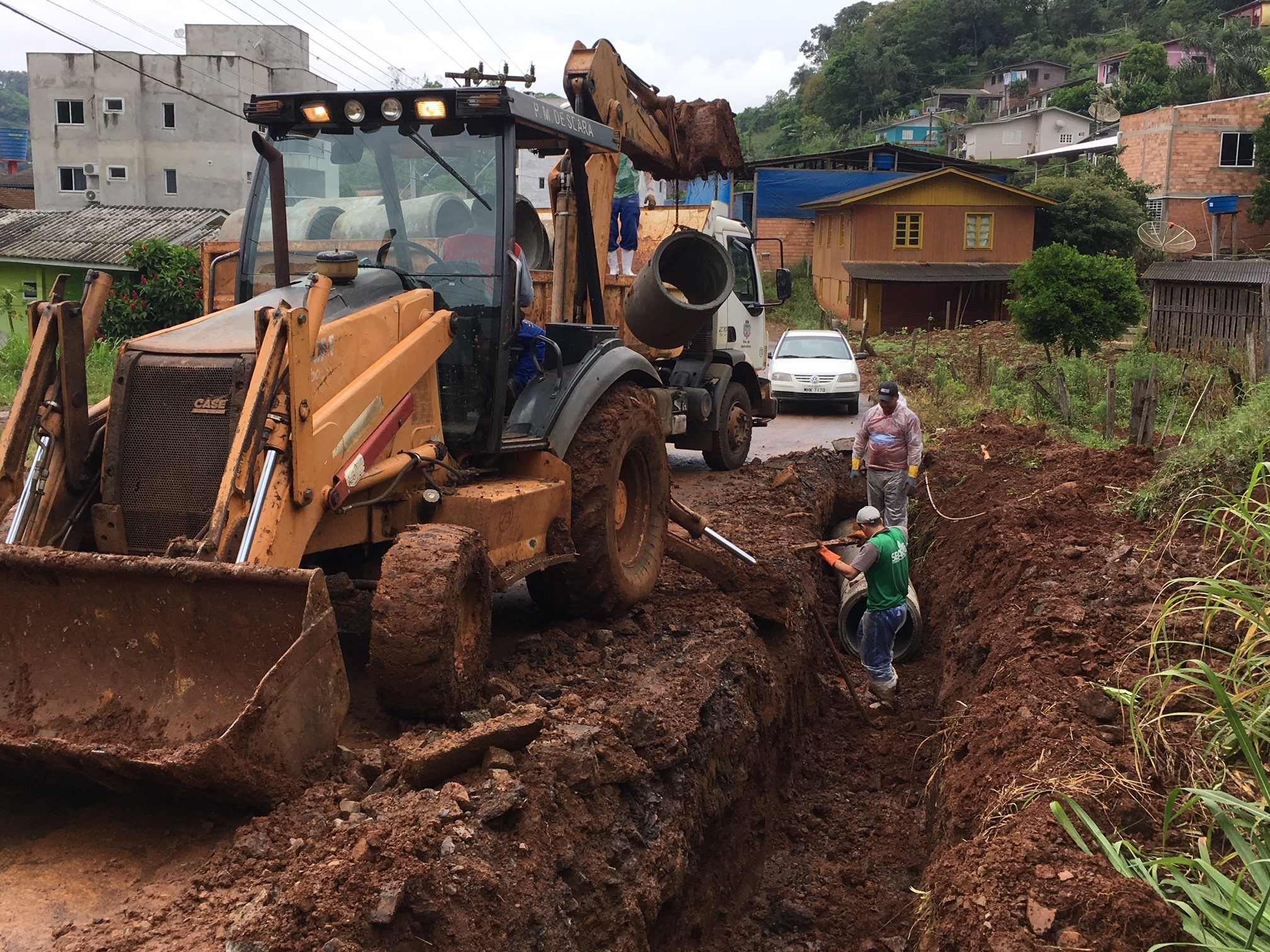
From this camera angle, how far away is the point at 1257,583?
6066 millimetres

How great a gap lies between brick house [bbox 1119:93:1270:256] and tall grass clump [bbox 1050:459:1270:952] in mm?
40519

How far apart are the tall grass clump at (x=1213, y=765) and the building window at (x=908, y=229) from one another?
32606 mm

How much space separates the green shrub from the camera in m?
22.2

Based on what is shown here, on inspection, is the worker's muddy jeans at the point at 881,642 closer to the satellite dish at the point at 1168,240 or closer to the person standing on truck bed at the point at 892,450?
the person standing on truck bed at the point at 892,450

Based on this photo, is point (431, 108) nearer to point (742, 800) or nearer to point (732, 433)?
point (742, 800)

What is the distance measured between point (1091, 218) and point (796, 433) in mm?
23994

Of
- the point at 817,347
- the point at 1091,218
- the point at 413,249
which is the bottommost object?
the point at 817,347

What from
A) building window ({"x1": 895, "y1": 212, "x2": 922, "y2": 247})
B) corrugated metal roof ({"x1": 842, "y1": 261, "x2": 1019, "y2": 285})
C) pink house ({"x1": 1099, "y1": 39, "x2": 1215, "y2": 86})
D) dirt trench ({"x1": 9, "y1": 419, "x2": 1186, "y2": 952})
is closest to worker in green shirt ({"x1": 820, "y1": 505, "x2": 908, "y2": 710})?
dirt trench ({"x1": 9, "y1": 419, "x2": 1186, "y2": 952})

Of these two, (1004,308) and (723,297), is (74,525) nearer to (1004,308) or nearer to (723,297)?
(723,297)

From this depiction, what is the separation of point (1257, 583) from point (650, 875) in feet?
11.6

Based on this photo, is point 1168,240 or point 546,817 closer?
point 546,817

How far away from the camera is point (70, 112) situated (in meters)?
43.4

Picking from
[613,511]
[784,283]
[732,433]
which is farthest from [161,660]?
[784,283]

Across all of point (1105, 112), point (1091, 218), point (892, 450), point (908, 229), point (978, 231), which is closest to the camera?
point (892, 450)
